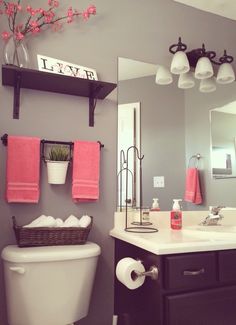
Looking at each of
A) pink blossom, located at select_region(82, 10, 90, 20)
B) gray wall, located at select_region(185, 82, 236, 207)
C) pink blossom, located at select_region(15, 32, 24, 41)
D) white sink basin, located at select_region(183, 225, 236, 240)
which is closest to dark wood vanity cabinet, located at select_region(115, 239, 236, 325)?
white sink basin, located at select_region(183, 225, 236, 240)

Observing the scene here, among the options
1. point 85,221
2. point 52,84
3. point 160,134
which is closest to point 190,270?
point 85,221

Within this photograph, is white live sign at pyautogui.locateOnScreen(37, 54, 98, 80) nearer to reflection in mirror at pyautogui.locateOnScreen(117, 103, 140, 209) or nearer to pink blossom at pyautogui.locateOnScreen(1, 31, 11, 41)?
pink blossom at pyautogui.locateOnScreen(1, 31, 11, 41)

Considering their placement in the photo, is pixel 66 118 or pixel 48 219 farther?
pixel 66 118

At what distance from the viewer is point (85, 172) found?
164 cm

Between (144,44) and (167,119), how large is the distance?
538 millimetres

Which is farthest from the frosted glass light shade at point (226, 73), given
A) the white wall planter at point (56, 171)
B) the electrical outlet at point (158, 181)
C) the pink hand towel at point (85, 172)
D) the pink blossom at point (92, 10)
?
the white wall planter at point (56, 171)

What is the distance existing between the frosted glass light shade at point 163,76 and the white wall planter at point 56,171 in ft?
3.01

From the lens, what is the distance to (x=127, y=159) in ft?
5.97

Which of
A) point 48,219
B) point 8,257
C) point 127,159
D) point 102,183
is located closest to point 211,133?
point 127,159

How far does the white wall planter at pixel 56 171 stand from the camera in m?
1.54

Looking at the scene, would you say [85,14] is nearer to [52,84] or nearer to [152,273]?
[52,84]

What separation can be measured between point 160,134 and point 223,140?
585 mm

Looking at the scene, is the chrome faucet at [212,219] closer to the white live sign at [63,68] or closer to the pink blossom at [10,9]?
the white live sign at [63,68]

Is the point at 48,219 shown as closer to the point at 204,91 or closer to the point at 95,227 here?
the point at 95,227
